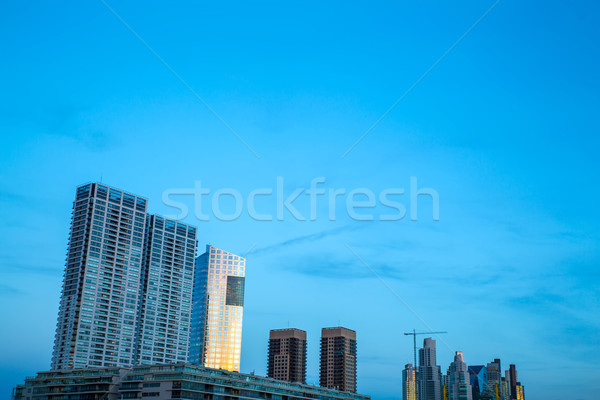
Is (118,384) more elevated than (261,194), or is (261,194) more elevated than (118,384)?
(261,194)

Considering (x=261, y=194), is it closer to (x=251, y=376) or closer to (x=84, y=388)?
(x=251, y=376)

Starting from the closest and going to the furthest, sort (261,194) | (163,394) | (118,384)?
(261,194), (163,394), (118,384)

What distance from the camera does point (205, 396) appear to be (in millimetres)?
174625

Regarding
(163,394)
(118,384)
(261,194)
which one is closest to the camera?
(261,194)

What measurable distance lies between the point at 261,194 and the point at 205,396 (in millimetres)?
88959

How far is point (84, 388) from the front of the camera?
192 m

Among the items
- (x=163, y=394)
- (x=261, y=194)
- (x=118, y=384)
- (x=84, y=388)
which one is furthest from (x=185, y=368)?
(x=261, y=194)

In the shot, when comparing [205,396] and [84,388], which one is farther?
[84,388]

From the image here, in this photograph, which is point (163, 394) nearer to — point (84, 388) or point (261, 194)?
point (84, 388)

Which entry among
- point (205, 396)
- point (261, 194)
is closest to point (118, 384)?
point (205, 396)

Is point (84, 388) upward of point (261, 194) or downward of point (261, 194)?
downward

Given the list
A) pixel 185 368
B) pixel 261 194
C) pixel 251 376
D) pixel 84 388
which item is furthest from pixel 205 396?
pixel 261 194

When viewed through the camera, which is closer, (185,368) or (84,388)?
(185,368)

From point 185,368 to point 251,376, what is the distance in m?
26.3
